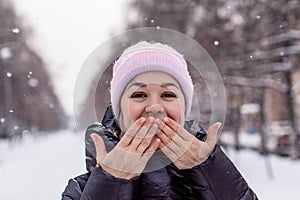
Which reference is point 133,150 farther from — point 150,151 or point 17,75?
point 17,75

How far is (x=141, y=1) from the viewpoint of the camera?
677 inches

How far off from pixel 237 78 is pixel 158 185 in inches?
542

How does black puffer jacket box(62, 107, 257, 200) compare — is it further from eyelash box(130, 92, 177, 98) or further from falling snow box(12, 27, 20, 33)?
falling snow box(12, 27, 20, 33)

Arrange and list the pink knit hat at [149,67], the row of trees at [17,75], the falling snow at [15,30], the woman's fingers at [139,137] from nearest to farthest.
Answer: the woman's fingers at [139,137] → the pink knit hat at [149,67] → the row of trees at [17,75] → the falling snow at [15,30]

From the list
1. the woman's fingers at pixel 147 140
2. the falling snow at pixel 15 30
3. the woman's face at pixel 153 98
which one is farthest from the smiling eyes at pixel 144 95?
the falling snow at pixel 15 30

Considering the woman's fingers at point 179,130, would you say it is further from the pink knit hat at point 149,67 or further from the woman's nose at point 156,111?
the pink knit hat at point 149,67

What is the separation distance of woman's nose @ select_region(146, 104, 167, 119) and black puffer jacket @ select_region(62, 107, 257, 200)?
0.12 m

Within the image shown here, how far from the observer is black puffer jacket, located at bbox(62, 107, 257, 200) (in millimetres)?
1315

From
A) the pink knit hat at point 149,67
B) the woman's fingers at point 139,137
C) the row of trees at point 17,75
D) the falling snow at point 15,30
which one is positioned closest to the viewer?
the woman's fingers at point 139,137

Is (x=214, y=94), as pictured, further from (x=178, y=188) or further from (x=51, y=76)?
(x=51, y=76)

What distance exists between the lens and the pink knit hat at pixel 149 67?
141cm

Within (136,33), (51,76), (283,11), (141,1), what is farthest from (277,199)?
(51,76)

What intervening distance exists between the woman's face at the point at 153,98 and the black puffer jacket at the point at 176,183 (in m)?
0.09

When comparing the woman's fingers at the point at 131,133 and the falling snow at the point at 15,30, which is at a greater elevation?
the falling snow at the point at 15,30
